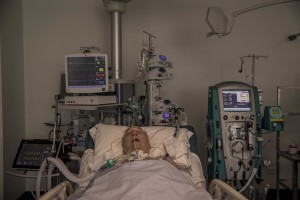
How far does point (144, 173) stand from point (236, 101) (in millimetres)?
1249

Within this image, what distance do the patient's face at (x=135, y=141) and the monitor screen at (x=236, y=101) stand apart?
2.70ft

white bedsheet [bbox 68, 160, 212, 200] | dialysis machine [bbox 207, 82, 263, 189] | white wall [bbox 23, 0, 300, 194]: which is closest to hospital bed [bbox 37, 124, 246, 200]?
white bedsheet [bbox 68, 160, 212, 200]

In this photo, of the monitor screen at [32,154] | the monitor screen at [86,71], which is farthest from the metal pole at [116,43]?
the monitor screen at [32,154]

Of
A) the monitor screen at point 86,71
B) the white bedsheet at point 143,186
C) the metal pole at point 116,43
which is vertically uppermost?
the metal pole at point 116,43

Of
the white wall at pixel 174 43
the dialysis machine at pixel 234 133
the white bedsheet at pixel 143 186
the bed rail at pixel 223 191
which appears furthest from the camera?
the white wall at pixel 174 43

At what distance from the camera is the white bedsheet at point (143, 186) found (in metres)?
1.44

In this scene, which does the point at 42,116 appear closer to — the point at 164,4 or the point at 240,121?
the point at 164,4

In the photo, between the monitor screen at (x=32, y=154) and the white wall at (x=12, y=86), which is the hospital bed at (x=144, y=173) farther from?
the white wall at (x=12, y=86)

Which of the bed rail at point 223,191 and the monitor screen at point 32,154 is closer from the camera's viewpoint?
the bed rail at point 223,191

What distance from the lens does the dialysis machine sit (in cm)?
236

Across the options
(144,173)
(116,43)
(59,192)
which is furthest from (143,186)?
(116,43)

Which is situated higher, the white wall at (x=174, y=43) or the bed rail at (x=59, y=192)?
the white wall at (x=174, y=43)

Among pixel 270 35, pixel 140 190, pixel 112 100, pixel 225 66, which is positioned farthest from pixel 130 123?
pixel 270 35

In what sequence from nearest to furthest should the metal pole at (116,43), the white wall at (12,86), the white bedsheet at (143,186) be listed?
the white bedsheet at (143,186)
the white wall at (12,86)
the metal pole at (116,43)
